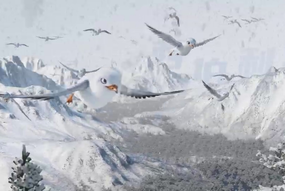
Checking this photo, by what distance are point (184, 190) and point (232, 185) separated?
4908cm

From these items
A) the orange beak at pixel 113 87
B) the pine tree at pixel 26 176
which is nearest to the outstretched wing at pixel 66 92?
the orange beak at pixel 113 87

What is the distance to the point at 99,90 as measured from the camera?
15.3 m

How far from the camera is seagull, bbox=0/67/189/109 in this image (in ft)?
48.4

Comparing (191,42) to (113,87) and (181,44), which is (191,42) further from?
(113,87)

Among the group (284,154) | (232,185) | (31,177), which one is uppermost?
(284,154)

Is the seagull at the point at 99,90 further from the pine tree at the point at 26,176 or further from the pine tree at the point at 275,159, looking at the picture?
the pine tree at the point at 275,159

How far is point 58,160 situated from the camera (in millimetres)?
163250

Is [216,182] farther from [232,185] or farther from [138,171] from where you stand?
[138,171]

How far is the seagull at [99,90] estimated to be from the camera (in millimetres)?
14766

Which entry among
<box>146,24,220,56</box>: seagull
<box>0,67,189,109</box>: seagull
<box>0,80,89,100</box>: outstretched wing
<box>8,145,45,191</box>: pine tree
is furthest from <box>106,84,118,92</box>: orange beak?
<box>8,145,45,191</box>: pine tree

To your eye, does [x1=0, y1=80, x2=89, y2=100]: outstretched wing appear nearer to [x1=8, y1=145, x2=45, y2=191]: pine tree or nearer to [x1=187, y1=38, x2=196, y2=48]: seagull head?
[x1=187, y1=38, x2=196, y2=48]: seagull head

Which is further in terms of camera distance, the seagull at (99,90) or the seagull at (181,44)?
the seagull at (181,44)

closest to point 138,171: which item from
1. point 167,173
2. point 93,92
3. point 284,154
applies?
point 167,173

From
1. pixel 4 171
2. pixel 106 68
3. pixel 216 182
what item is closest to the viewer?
pixel 106 68
